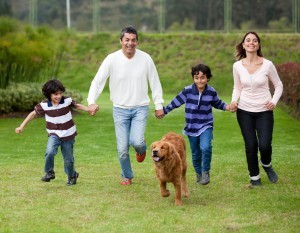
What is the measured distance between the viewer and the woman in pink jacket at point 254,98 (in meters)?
9.74

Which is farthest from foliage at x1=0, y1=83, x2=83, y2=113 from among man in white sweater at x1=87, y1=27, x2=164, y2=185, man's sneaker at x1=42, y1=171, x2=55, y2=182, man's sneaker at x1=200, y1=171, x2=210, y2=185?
man's sneaker at x1=200, y1=171, x2=210, y2=185

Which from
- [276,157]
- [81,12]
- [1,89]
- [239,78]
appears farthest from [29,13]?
[239,78]

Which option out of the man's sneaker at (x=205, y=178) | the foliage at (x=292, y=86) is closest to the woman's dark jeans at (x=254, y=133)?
the man's sneaker at (x=205, y=178)

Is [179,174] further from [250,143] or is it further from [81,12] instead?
[81,12]

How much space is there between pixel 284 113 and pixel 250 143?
12022 millimetres

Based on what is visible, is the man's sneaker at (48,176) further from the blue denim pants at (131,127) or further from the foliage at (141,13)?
the foliage at (141,13)

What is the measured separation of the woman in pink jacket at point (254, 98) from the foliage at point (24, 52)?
11.6 meters

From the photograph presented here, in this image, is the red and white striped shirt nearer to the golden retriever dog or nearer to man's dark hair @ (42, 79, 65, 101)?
man's dark hair @ (42, 79, 65, 101)

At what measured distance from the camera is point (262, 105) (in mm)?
9727

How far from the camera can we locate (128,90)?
32.0 ft

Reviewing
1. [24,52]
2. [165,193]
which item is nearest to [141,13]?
[24,52]

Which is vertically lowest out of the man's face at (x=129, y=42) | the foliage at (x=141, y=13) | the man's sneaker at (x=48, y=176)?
the man's sneaker at (x=48, y=176)

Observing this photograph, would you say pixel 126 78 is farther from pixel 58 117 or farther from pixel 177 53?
pixel 177 53

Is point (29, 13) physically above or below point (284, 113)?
above
